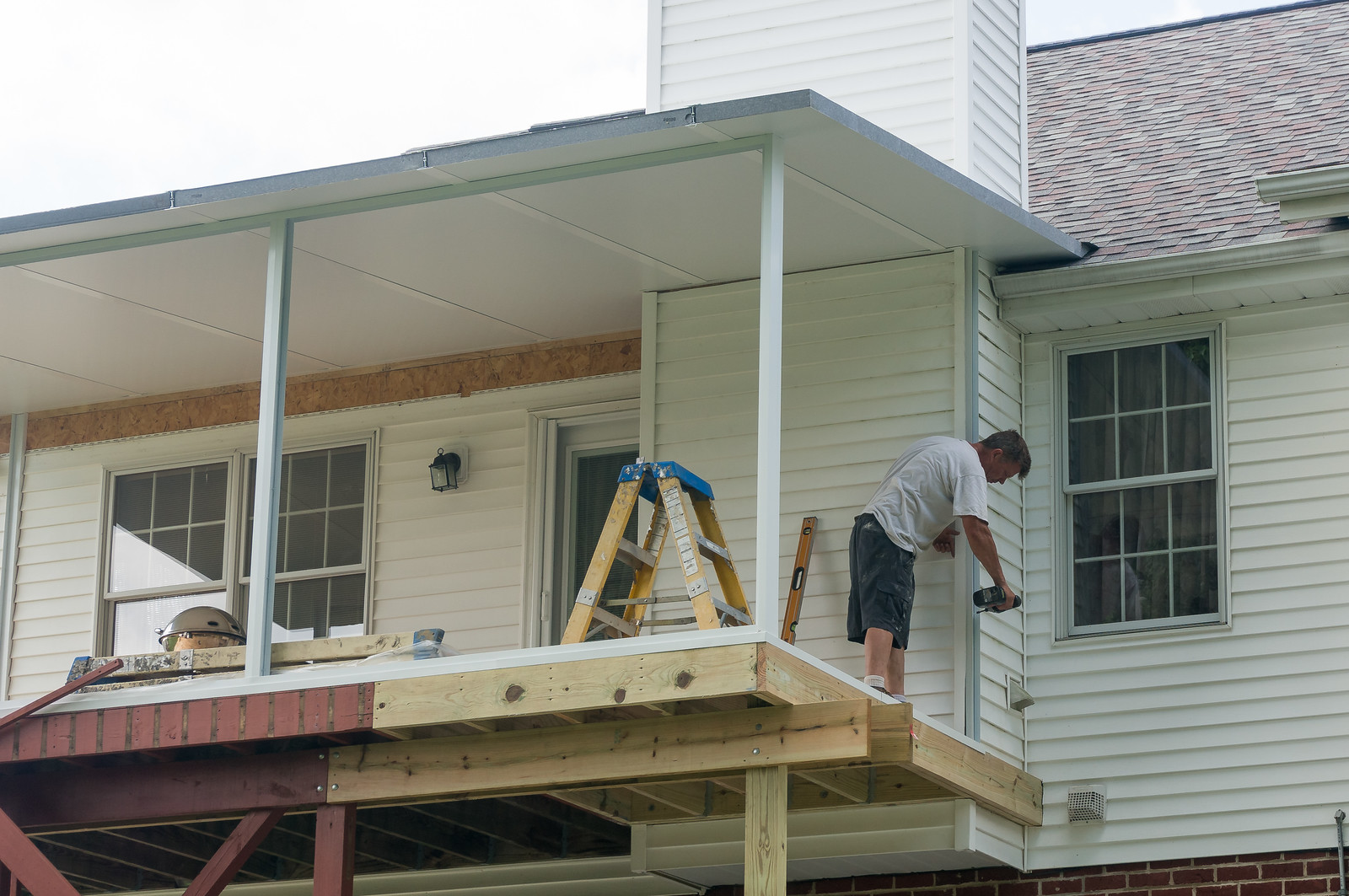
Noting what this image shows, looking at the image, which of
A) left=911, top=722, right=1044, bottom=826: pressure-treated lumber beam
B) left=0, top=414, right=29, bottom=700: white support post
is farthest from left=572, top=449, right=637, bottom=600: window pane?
left=0, top=414, right=29, bottom=700: white support post

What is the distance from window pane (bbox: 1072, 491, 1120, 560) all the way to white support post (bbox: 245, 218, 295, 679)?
14.3 feet

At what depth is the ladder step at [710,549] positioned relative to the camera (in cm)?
760

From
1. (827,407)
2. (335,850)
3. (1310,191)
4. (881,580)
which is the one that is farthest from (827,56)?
(335,850)

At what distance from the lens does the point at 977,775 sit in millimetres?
8055

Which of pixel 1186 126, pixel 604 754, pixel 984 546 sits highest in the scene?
pixel 1186 126

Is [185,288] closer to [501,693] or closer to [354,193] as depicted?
[354,193]

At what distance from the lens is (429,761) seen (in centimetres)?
767

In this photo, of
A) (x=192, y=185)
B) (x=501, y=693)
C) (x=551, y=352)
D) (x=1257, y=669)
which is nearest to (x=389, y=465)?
(x=551, y=352)

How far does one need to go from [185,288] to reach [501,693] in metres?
3.61

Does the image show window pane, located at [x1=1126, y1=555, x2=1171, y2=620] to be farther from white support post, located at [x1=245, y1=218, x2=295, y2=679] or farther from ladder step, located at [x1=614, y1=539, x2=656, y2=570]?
white support post, located at [x1=245, y1=218, x2=295, y2=679]

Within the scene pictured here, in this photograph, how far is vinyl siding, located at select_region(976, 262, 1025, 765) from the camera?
8609 millimetres

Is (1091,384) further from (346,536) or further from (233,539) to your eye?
(233,539)

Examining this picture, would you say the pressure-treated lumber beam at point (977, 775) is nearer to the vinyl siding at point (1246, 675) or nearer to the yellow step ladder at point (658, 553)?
the vinyl siding at point (1246, 675)

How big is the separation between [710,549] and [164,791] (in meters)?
2.90
